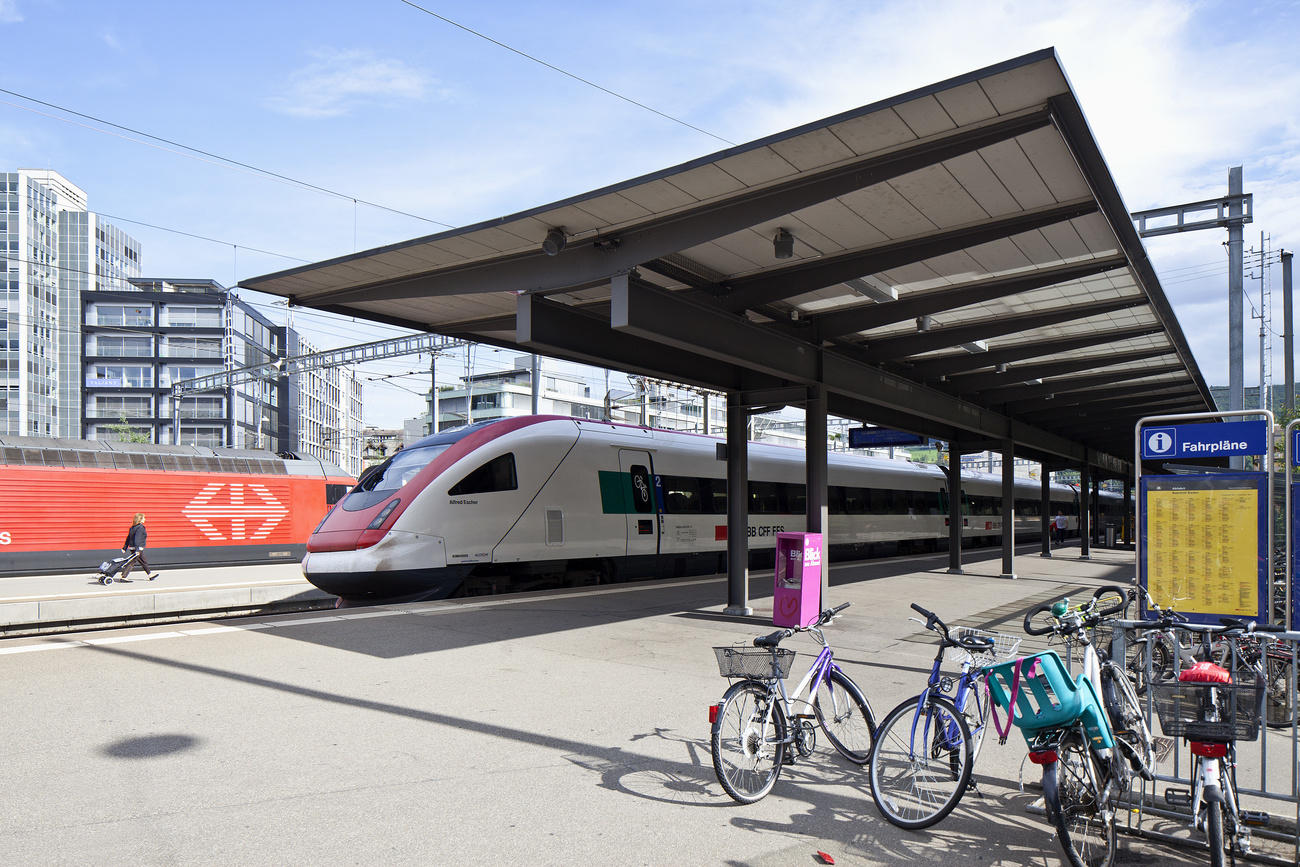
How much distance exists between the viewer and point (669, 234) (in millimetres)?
8312

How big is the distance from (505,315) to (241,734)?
6.71 m

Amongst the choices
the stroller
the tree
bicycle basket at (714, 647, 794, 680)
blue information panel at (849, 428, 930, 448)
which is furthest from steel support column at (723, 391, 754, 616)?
the tree

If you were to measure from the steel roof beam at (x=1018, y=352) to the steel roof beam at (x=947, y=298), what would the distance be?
135 inches

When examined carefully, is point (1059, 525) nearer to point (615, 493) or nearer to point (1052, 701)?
point (615, 493)

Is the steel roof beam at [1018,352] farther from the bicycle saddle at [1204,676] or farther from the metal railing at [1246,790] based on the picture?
the bicycle saddle at [1204,676]

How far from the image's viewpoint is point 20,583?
1652cm

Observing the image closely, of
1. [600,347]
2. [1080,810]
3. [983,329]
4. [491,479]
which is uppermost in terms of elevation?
[983,329]

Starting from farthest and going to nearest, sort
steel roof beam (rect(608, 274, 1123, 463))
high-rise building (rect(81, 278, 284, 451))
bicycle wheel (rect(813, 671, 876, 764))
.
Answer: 1. high-rise building (rect(81, 278, 284, 451))
2. steel roof beam (rect(608, 274, 1123, 463))
3. bicycle wheel (rect(813, 671, 876, 764))

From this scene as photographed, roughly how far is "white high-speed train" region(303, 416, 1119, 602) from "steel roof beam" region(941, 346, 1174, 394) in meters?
4.26

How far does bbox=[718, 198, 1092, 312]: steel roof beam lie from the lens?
26.3 feet

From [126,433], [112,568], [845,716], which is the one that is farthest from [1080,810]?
[126,433]

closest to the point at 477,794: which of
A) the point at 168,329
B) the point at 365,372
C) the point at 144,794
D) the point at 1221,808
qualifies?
the point at 144,794

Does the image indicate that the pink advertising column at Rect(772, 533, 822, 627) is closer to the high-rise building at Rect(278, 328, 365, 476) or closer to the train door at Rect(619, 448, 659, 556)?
the train door at Rect(619, 448, 659, 556)

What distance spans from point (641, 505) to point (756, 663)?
10.6m
